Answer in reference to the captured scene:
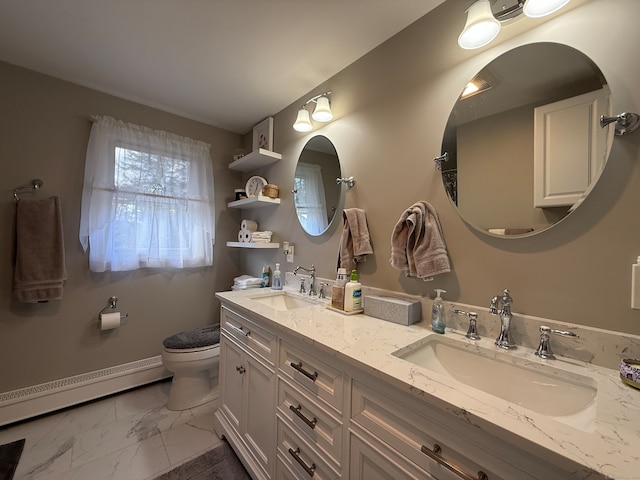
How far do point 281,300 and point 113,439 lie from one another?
1.31m

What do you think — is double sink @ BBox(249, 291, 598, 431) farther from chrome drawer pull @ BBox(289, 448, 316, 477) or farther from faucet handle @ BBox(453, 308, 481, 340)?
chrome drawer pull @ BBox(289, 448, 316, 477)

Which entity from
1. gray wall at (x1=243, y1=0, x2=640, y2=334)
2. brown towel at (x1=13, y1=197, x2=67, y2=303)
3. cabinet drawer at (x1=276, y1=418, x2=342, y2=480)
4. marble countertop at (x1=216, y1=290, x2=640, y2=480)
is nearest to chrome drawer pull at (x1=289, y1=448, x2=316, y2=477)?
cabinet drawer at (x1=276, y1=418, x2=342, y2=480)

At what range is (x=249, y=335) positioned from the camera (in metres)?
1.32

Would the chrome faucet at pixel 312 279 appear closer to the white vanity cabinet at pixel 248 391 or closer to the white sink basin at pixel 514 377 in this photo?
the white vanity cabinet at pixel 248 391

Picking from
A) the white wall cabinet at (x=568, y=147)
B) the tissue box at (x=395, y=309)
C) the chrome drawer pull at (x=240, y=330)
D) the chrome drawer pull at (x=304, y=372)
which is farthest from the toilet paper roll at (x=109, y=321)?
the white wall cabinet at (x=568, y=147)

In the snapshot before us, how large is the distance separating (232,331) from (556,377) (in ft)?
4.74

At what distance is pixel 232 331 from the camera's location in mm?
1507

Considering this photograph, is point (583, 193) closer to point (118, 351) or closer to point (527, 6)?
point (527, 6)

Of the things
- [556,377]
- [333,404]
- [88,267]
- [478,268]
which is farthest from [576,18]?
[88,267]

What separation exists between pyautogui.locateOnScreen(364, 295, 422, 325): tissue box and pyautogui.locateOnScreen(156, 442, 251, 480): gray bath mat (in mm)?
1114

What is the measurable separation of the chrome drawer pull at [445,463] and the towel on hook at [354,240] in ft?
2.85

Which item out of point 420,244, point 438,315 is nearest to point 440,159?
point 420,244

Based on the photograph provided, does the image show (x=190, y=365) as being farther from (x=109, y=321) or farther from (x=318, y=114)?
(x=318, y=114)

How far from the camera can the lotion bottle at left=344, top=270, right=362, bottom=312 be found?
1256 mm
